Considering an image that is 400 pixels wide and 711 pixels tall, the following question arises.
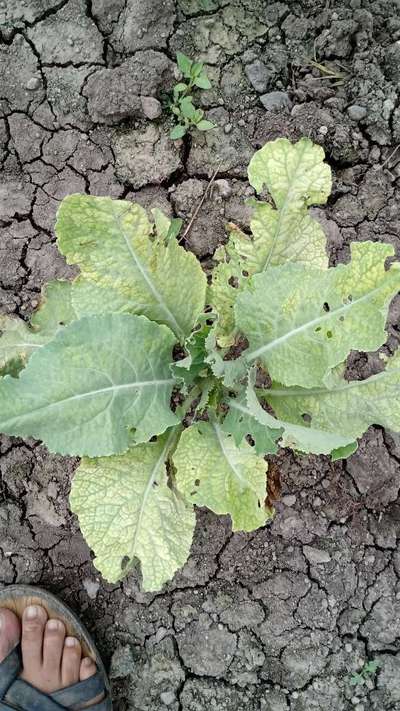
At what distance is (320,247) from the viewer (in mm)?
1890

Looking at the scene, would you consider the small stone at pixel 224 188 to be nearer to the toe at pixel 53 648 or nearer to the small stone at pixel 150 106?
the small stone at pixel 150 106

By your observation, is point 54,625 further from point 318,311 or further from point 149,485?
point 318,311

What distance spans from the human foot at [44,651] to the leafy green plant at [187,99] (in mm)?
1764

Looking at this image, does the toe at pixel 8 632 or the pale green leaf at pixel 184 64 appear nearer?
the pale green leaf at pixel 184 64

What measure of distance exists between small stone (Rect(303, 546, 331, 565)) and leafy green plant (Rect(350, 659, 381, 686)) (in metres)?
0.38

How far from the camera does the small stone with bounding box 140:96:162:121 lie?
2305 mm

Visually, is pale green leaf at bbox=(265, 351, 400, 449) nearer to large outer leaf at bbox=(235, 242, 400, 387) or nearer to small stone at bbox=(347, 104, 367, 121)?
large outer leaf at bbox=(235, 242, 400, 387)

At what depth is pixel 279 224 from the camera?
188 cm

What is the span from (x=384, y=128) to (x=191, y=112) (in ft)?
2.18

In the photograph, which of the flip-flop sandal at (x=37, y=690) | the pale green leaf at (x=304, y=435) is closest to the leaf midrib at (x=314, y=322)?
the pale green leaf at (x=304, y=435)

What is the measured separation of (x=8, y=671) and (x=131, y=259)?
5.25 ft

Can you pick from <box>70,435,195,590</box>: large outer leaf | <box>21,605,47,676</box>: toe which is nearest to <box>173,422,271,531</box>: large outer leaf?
<box>70,435,195,590</box>: large outer leaf

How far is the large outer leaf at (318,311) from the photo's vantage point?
160 centimetres

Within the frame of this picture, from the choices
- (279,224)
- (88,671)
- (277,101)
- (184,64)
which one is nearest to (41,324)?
(279,224)
